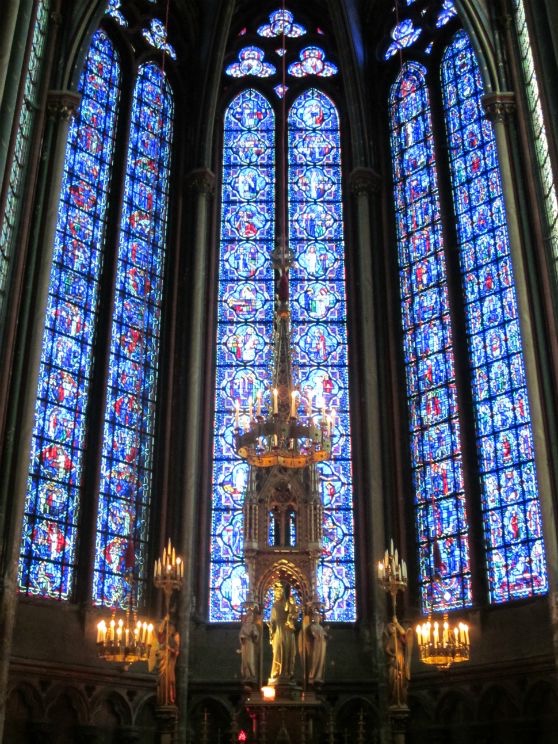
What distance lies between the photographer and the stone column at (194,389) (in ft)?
56.0

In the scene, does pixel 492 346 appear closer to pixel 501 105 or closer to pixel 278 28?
pixel 501 105

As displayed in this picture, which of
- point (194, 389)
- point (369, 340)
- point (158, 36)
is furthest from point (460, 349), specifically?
point (158, 36)

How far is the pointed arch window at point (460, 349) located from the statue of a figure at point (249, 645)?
10.8 feet

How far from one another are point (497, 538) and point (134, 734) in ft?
22.2

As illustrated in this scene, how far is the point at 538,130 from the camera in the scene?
16.7 metres

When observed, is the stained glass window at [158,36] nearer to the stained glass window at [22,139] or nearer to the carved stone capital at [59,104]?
the stained glass window at [22,139]

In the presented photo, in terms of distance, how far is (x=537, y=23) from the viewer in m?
14.8

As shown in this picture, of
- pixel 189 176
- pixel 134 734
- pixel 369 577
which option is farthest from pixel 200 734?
pixel 189 176

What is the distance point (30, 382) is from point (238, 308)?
230 inches

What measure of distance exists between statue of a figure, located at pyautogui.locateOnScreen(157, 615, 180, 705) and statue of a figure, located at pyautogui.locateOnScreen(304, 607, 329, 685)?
2296 millimetres

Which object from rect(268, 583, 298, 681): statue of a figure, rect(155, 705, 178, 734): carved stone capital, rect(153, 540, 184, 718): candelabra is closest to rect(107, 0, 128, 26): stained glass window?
rect(153, 540, 184, 718): candelabra

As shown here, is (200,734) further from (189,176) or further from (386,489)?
(189,176)

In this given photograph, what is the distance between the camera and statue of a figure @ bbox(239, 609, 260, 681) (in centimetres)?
1447

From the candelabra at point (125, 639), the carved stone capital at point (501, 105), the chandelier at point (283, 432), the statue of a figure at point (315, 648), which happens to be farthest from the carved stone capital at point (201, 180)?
the statue of a figure at point (315, 648)
